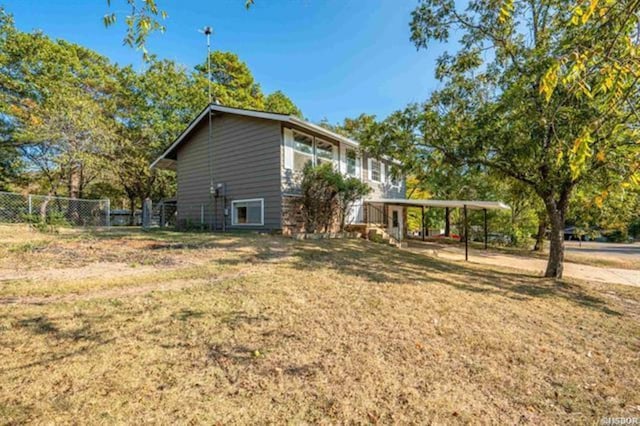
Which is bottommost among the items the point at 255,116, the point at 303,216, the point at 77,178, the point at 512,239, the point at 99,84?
the point at 512,239

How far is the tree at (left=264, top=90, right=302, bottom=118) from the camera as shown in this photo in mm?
26016

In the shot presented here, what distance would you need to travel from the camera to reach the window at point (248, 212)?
1195 cm

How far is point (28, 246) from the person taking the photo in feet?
22.0

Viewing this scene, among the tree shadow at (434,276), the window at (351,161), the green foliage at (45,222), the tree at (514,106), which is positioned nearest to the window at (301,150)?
the window at (351,161)

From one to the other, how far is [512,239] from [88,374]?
79.0 ft

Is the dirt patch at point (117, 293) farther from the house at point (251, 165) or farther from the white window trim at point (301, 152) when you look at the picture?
the white window trim at point (301, 152)

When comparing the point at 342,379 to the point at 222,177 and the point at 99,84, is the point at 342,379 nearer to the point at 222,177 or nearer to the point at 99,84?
the point at 222,177

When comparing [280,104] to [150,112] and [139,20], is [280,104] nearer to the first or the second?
[150,112]

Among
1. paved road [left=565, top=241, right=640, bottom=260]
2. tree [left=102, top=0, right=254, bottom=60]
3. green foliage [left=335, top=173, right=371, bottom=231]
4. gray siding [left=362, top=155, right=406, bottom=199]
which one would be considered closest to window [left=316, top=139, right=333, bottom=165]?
green foliage [left=335, top=173, right=371, bottom=231]

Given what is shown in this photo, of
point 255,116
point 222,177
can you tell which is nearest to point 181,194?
point 222,177

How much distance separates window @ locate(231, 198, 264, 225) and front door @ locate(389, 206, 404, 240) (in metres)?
8.08

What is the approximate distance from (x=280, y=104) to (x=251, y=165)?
54.4ft

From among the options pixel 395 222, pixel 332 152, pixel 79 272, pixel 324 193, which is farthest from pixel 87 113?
pixel 395 222

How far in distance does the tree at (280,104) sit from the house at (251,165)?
491 inches
